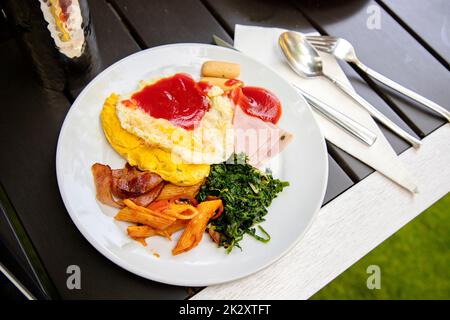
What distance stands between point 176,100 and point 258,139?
220 millimetres

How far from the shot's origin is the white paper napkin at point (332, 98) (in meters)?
1.25

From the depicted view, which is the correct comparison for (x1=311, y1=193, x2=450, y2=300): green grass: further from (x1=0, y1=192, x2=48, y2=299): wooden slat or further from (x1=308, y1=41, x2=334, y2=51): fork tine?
(x1=0, y1=192, x2=48, y2=299): wooden slat

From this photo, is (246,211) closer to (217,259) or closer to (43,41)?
(217,259)

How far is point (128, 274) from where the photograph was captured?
106 cm

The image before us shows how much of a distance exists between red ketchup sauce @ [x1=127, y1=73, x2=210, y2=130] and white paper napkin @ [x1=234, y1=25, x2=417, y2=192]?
0.71 ft

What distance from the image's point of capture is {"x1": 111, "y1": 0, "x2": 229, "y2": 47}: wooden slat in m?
1.40

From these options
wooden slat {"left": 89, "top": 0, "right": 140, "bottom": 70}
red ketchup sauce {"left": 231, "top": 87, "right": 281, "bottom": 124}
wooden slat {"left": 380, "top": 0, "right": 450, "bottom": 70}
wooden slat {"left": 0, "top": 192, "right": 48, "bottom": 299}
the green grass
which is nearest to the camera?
wooden slat {"left": 0, "top": 192, "right": 48, "bottom": 299}

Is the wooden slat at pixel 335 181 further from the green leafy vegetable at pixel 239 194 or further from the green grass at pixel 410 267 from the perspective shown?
the green grass at pixel 410 267

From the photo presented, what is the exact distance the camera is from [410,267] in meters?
1.74

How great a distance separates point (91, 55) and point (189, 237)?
0.55m

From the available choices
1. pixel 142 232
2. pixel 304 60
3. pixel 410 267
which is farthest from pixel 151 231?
pixel 410 267

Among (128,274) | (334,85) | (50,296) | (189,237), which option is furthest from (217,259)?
(334,85)

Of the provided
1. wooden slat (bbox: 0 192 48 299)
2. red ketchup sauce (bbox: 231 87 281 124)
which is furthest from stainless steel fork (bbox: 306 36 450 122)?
wooden slat (bbox: 0 192 48 299)

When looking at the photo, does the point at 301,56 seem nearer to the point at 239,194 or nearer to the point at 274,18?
the point at 274,18
